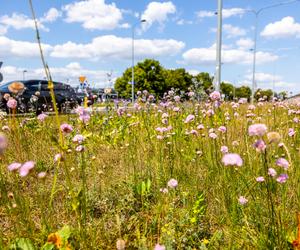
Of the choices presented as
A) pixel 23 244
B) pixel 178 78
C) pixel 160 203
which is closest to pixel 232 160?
pixel 160 203

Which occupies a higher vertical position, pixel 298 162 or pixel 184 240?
pixel 298 162

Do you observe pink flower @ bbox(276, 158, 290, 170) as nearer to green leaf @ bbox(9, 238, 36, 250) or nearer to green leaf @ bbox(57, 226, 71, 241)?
green leaf @ bbox(57, 226, 71, 241)

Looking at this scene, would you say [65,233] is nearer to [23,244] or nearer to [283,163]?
[23,244]

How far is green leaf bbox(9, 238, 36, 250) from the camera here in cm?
164

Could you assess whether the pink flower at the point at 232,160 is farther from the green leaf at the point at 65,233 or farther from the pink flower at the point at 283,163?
the green leaf at the point at 65,233

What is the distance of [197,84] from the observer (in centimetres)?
654

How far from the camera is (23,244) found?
166cm

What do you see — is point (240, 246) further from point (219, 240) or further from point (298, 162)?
point (298, 162)

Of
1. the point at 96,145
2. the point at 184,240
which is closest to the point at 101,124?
the point at 96,145

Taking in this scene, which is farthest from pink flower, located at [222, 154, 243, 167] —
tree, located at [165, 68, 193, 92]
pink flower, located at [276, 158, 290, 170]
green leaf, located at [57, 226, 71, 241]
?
tree, located at [165, 68, 193, 92]

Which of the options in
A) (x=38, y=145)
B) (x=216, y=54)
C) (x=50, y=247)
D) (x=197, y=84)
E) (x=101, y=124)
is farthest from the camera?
(x=216, y=54)

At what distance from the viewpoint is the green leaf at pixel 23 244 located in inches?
64.6

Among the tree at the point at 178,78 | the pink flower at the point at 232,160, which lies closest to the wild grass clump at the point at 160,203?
the pink flower at the point at 232,160

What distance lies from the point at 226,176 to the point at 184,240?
2.47ft
